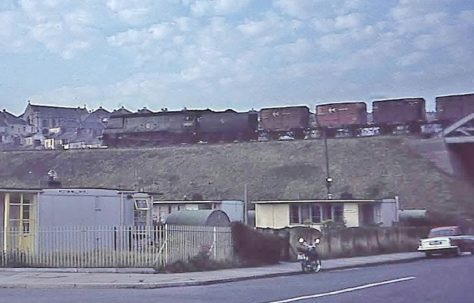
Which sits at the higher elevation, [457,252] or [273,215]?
[273,215]

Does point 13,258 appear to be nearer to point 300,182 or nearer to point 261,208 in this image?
point 261,208

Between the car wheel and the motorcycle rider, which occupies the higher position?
the motorcycle rider

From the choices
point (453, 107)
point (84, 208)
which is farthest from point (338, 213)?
point (453, 107)

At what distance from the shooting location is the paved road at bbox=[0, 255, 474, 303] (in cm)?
1831

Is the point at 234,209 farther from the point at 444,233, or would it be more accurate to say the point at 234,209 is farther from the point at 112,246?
the point at 112,246

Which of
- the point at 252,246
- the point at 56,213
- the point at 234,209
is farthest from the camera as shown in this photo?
the point at 234,209

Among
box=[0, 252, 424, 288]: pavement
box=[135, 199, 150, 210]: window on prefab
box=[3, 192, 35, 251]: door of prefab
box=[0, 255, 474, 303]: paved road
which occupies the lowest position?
box=[0, 255, 474, 303]: paved road

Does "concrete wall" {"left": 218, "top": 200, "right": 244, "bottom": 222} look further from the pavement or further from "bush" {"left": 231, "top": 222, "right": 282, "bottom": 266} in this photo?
the pavement

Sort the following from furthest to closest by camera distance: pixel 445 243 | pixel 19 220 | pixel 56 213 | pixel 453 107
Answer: pixel 453 107, pixel 445 243, pixel 56 213, pixel 19 220

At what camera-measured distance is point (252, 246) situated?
30875mm

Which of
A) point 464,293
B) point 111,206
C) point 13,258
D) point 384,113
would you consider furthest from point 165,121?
point 464,293

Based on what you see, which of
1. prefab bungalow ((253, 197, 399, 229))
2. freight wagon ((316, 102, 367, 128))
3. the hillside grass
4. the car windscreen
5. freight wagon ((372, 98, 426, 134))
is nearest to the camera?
the car windscreen

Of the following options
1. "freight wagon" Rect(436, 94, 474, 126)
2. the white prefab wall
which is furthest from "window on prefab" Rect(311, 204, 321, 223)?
"freight wagon" Rect(436, 94, 474, 126)

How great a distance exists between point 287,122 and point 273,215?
3133 cm
